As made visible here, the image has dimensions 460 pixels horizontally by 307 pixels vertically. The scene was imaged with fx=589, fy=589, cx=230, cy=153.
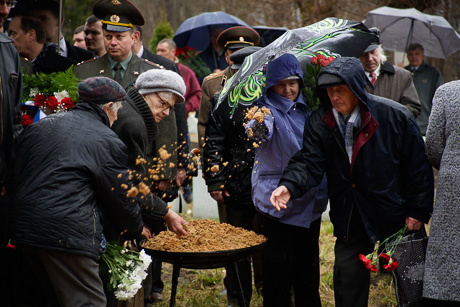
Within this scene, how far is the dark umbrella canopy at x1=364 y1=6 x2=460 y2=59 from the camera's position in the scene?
10.9m

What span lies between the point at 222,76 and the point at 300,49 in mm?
1633

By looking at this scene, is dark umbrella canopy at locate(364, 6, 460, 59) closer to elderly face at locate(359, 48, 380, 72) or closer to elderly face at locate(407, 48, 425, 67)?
elderly face at locate(407, 48, 425, 67)

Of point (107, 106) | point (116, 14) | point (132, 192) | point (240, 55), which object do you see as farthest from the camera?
point (240, 55)

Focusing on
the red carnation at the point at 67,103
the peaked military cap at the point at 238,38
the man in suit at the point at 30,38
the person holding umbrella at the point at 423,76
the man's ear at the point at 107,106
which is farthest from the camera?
the person holding umbrella at the point at 423,76

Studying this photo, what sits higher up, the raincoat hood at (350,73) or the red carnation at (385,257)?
the raincoat hood at (350,73)

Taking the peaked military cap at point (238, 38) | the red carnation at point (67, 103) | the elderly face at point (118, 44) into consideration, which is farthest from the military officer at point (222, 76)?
the red carnation at point (67, 103)

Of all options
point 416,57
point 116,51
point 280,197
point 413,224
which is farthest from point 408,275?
point 416,57

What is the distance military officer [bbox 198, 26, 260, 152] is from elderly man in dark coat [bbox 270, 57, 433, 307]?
6.25 ft

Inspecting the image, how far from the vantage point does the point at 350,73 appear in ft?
13.2

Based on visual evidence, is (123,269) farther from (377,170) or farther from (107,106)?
(377,170)

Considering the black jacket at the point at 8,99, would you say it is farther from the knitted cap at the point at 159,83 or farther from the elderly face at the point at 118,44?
the elderly face at the point at 118,44

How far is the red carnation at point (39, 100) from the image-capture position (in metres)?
4.66

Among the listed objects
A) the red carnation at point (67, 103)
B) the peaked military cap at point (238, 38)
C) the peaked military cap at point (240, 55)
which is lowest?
the red carnation at point (67, 103)

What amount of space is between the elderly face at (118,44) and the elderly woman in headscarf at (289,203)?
158 centimetres
